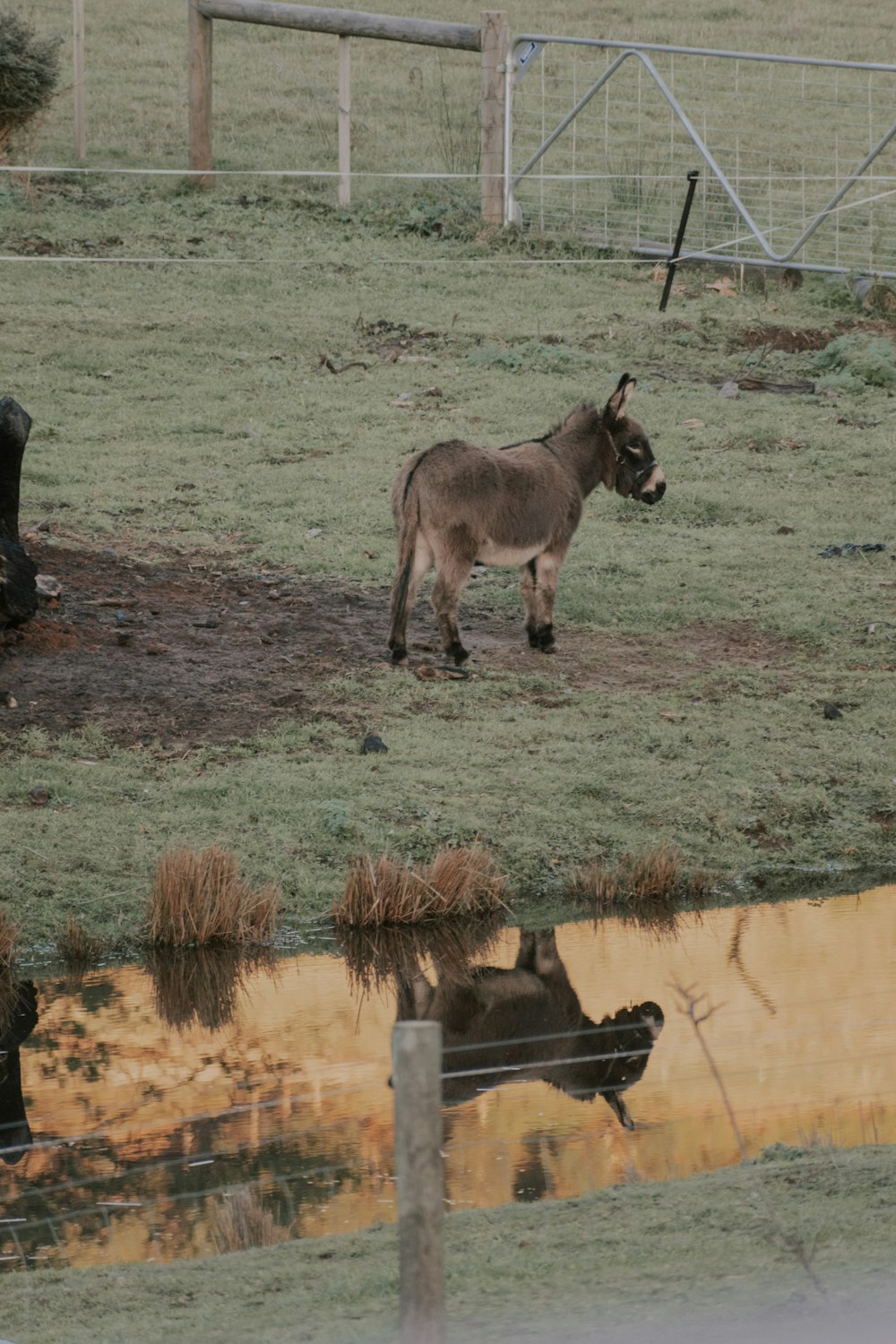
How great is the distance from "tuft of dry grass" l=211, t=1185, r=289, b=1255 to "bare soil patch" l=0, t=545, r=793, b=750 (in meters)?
4.99

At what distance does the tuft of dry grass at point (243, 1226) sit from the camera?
5.70m

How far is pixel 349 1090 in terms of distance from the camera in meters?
7.19

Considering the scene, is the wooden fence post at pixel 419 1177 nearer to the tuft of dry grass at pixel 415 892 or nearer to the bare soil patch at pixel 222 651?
the tuft of dry grass at pixel 415 892

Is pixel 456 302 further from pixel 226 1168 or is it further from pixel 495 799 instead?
pixel 226 1168

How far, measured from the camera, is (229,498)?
15352 millimetres

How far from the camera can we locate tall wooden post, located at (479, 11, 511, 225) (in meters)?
21.4

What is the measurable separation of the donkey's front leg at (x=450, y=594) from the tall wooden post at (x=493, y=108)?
11.4 meters

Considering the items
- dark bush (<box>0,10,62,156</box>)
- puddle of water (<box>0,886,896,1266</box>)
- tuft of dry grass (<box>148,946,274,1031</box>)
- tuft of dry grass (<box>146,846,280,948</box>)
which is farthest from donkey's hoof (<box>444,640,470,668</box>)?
dark bush (<box>0,10,62,156</box>)

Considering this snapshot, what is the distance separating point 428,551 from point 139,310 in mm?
9665

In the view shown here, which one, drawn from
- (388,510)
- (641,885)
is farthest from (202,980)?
(388,510)

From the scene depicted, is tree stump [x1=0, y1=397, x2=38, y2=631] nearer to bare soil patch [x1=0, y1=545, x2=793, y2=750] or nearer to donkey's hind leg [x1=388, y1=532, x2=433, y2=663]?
bare soil patch [x1=0, y1=545, x2=793, y2=750]

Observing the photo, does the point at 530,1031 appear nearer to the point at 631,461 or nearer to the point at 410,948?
the point at 410,948

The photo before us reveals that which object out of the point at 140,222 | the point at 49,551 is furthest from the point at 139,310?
the point at 49,551

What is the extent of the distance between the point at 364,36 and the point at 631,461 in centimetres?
1111
